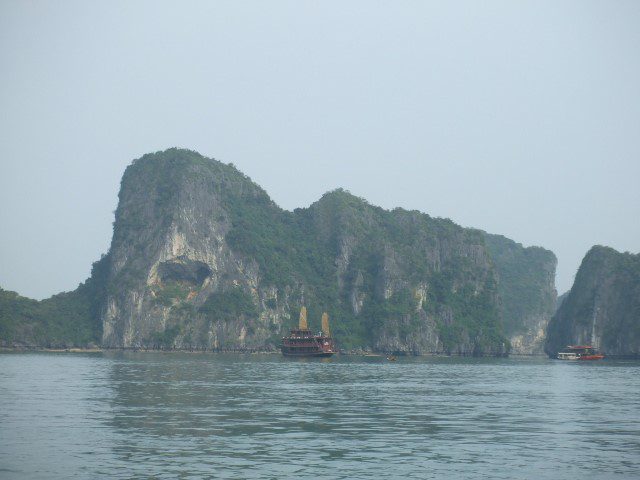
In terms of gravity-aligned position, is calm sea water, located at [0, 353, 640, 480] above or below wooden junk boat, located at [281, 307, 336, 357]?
below

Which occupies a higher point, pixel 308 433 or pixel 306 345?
pixel 306 345

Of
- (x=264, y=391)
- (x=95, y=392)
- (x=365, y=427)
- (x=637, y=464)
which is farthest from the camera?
(x=264, y=391)

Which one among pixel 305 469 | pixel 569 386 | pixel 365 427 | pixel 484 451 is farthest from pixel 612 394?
pixel 305 469

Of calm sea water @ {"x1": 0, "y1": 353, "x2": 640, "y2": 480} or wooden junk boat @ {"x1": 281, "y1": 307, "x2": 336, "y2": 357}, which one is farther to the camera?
wooden junk boat @ {"x1": 281, "y1": 307, "x2": 336, "y2": 357}

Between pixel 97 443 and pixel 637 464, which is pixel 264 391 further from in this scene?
pixel 637 464

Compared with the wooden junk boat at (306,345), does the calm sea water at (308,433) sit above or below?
below

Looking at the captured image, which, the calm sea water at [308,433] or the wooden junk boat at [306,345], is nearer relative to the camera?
the calm sea water at [308,433]

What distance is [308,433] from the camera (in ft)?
125

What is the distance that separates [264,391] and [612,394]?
85.4ft

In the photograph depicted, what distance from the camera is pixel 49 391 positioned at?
2373 inches

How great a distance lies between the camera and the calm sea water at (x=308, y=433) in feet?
95.3

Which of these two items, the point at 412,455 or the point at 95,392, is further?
the point at 95,392

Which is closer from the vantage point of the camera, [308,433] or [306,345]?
[308,433]

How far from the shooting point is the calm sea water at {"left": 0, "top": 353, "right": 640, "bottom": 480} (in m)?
29.0
